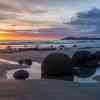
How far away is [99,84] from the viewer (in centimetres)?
263

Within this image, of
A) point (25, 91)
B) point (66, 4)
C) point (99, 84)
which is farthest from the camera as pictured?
point (66, 4)

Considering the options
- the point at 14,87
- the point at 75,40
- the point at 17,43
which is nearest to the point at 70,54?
the point at 75,40

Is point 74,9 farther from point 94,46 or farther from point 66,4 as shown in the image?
point 94,46

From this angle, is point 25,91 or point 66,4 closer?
point 25,91

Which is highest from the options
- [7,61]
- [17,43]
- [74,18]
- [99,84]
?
[74,18]

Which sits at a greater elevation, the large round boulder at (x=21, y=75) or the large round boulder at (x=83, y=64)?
the large round boulder at (x=83, y=64)

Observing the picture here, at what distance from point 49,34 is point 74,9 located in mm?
382

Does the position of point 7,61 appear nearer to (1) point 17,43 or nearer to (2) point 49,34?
(1) point 17,43

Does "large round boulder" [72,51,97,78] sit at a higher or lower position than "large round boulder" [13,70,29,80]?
higher

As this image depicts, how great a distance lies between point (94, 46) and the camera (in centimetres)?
286

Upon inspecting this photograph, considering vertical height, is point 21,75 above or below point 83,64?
below

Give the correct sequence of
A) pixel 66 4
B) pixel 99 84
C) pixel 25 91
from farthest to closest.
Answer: pixel 66 4 < pixel 99 84 < pixel 25 91

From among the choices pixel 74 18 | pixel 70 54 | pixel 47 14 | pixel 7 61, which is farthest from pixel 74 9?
pixel 7 61

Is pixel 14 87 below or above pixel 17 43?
below
